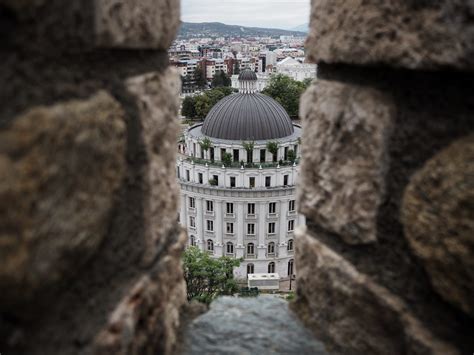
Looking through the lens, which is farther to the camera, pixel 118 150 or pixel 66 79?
pixel 118 150

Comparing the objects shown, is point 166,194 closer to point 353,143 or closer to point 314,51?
point 353,143

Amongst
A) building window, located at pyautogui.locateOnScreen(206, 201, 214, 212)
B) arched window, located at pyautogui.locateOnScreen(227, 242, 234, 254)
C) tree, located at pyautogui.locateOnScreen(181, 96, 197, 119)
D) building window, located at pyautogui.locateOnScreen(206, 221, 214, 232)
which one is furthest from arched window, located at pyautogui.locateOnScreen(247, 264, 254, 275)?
tree, located at pyautogui.locateOnScreen(181, 96, 197, 119)

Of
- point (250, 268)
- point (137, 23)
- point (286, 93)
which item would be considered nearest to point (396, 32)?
point (137, 23)

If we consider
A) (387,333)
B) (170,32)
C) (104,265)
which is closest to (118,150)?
(104,265)

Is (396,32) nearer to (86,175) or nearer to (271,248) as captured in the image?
(86,175)

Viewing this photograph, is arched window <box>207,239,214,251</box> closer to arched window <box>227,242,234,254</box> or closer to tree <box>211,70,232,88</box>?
arched window <box>227,242,234,254</box>

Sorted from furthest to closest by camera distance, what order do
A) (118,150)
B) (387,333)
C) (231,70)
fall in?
(231,70) → (387,333) → (118,150)
